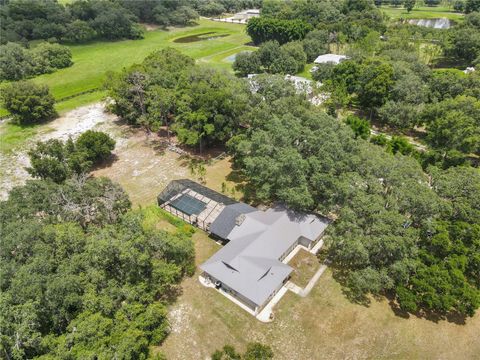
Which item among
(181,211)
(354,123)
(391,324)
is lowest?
(391,324)

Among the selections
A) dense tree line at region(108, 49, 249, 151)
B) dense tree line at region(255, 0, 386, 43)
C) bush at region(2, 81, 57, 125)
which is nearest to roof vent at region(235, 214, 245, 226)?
dense tree line at region(108, 49, 249, 151)

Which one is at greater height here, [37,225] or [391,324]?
[37,225]

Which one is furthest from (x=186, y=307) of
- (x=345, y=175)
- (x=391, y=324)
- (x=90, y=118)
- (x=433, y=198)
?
(x=90, y=118)

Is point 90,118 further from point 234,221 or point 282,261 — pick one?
point 282,261

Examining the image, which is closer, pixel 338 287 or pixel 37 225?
pixel 37 225

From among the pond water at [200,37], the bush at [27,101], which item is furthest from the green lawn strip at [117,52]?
the bush at [27,101]

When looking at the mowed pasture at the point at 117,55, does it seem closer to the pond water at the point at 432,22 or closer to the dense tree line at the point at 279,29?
the dense tree line at the point at 279,29
